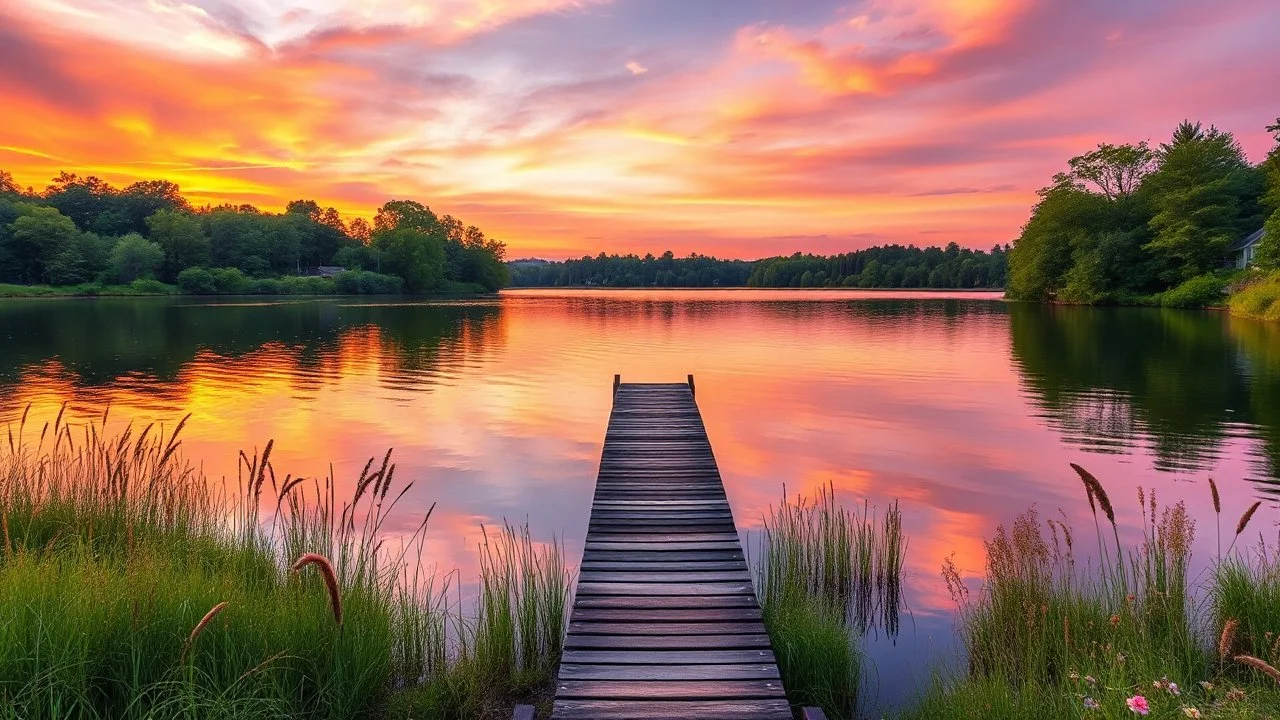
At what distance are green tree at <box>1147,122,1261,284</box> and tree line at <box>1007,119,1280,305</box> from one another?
0.09 m

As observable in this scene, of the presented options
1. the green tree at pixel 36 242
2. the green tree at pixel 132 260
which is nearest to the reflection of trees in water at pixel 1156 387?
the green tree at pixel 132 260

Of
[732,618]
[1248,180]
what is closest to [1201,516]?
[732,618]

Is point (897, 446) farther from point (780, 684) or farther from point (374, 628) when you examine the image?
point (374, 628)

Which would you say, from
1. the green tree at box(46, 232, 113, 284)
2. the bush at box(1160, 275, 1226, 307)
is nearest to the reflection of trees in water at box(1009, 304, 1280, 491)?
the bush at box(1160, 275, 1226, 307)

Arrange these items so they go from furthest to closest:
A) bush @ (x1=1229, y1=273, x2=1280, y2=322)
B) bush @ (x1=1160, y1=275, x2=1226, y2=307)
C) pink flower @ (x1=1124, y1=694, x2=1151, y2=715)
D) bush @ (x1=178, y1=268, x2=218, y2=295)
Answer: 1. bush @ (x1=178, y1=268, x2=218, y2=295)
2. bush @ (x1=1160, y1=275, x2=1226, y2=307)
3. bush @ (x1=1229, y1=273, x2=1280, y2=322)
4. pink flower @ (x1=1124, y1=694, x2=1151, y2=715)

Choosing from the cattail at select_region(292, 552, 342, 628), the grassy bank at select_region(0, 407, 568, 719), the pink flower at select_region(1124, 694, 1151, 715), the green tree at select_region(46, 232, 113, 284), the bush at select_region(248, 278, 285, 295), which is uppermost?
the green tree at select_region(46, 232, 113, 284)

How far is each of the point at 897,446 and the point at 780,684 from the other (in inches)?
482

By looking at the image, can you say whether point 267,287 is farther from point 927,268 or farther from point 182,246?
point 927,268

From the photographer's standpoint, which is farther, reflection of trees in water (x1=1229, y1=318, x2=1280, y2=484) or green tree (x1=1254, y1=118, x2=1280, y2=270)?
green tree (x1=1254, y1=118, x2=1280, y2=270)

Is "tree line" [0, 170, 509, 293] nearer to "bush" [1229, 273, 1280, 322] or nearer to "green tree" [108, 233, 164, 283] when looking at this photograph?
"green tree" [108, 233, 164, 283]

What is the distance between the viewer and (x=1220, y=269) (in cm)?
6194

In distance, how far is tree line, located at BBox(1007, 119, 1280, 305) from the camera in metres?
61.6

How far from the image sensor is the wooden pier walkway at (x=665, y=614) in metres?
5.17

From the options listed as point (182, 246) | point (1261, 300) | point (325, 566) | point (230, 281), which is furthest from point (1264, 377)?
point (182, 246)
